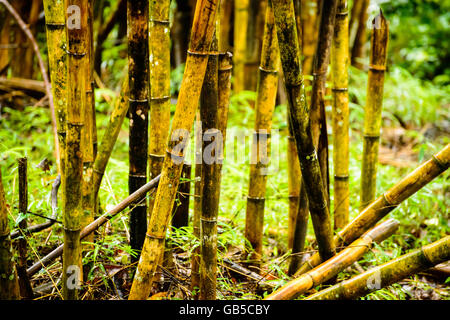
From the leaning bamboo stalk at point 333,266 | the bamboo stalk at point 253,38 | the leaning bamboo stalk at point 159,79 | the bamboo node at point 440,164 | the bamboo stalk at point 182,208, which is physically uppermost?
the bamboo stalk at point 253,38

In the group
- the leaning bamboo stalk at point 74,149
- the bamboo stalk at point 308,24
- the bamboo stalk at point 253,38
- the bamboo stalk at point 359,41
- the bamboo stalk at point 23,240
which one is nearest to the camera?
the leaning bamboo stalk at point 74,149

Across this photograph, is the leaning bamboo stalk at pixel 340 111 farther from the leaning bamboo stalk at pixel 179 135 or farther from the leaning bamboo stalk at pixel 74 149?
the leaning bamboo stalk at pixel 74 149

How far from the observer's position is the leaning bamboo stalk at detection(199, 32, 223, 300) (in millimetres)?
1034

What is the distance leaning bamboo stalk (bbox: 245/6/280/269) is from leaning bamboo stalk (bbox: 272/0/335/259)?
289 millimetres

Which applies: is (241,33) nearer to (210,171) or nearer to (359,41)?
(359,41)

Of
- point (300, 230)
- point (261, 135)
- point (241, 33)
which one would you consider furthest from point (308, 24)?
point (300, 230)

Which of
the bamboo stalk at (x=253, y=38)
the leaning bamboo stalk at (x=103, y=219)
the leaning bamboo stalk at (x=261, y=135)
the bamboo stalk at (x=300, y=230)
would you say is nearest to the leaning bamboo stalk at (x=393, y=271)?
the bamboo stalk at (x=300, y=230)

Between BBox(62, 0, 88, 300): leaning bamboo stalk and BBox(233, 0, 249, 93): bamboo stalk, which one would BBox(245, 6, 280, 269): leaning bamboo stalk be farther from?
BBox(233, 0, 249, 93): bamboo stalk

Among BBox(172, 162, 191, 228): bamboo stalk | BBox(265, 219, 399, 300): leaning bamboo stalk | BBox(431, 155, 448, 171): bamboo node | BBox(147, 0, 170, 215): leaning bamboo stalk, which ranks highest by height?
BBox(147, 0, 170, 215): leaning bamboo stalk

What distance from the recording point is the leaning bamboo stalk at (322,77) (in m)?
1.19

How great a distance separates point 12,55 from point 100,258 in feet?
8.40

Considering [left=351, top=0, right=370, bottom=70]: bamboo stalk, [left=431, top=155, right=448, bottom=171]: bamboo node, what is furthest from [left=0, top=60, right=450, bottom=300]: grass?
[left=351, top=0, right=370, bottom=70]: bamboo stalk

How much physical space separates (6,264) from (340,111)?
1.19m
